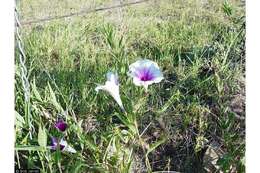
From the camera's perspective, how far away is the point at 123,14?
6.14ft

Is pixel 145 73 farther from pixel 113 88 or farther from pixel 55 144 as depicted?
pixel 55 144

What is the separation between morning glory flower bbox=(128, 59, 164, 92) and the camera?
5.54ft

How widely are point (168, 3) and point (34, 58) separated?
44cm

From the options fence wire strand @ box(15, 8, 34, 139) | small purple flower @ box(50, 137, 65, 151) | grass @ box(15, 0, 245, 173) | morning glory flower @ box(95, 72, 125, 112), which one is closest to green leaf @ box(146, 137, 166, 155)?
grass @ box(15, 0, 245, 173)

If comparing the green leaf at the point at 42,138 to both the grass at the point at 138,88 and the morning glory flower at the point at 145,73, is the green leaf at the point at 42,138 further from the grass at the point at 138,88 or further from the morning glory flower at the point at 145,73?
the morning glory flower at the point at 145,73

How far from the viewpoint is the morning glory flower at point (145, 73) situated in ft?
5.54

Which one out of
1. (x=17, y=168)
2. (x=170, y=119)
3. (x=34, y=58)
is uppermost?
(x=34, y=58)

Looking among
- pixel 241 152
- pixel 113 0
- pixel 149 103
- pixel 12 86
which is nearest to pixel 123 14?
pixel 113 0

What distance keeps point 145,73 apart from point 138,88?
0.06 m

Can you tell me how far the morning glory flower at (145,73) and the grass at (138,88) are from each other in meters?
0.04

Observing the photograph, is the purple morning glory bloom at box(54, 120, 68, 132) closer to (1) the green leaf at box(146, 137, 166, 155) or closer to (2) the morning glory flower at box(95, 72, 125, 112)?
(2) the morning glory flower at box(95, 72, 125, 112)

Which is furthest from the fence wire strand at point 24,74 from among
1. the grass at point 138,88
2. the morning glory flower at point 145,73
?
the morning glory flower at point 145,73

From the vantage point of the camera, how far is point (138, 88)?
1.75 meters
